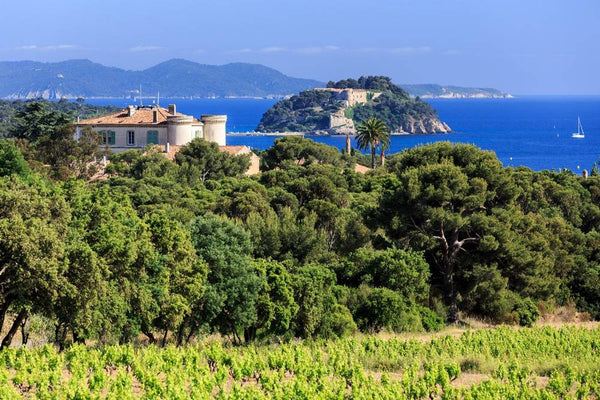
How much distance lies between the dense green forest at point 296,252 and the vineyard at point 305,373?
137cm

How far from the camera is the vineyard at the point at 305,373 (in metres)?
16.4

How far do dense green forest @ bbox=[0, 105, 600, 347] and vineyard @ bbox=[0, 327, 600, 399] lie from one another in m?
1.37

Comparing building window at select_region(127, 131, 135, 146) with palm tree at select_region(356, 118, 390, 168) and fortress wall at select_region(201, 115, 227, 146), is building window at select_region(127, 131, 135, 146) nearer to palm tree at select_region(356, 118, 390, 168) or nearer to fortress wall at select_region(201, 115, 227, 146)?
fortress wall at select_region(201, 115, 227, 146)

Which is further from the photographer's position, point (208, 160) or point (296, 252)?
point (208, 160)

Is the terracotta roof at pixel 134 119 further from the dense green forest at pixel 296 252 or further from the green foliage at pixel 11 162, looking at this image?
the green foliage at pixel 11 162

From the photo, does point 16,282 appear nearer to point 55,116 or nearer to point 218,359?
point 218,359

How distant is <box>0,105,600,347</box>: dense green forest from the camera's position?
19078 millimetres

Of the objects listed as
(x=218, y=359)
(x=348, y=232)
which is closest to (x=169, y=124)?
(x=348, y=232)

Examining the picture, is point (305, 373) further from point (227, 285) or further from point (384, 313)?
point (384, 313)

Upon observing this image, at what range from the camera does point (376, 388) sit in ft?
54.7

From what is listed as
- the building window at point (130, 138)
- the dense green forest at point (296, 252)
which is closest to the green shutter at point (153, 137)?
the building window at point (130, 138)

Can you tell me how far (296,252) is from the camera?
3269cm

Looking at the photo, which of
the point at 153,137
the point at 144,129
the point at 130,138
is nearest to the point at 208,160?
the point at 153,137

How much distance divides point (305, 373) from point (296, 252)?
14.4m
